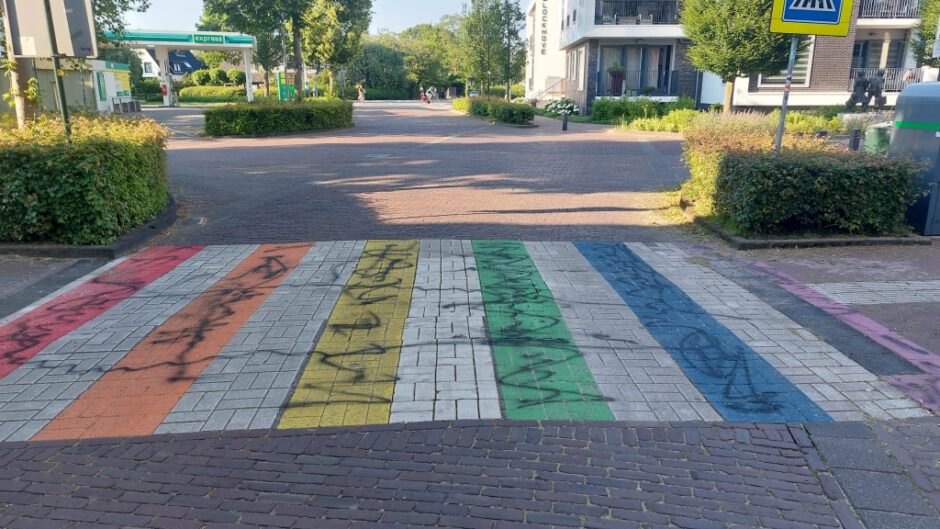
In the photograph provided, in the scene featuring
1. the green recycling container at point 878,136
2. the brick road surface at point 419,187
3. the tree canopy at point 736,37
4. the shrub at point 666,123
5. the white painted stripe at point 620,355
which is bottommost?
the white painted stripe at point 620,355

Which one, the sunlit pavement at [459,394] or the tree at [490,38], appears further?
the tree at [490,38]

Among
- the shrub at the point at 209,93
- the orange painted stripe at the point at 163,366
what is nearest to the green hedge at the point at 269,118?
the orange painted stripe at the point at 163,366

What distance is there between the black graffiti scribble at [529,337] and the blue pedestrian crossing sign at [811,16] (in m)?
4.29

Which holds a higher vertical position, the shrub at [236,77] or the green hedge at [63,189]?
the shrub at [236,77]

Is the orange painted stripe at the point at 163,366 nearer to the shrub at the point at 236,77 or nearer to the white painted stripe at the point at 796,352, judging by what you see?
the white painted stripe at the point at 796,352

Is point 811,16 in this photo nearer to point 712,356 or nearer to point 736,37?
point 712,356

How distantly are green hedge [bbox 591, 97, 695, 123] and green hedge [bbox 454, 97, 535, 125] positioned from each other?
3.29 m

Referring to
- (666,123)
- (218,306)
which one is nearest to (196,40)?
(666,123)

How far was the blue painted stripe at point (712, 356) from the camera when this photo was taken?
4281 mm

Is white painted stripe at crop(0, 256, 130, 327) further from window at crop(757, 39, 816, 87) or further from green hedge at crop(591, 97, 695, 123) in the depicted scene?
window at crop(757, 39, 816, 87)

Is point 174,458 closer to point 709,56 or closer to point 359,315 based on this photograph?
point 359,315

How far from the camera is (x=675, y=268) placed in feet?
25.0

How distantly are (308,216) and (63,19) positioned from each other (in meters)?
3.99

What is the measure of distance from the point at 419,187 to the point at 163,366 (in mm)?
8496
